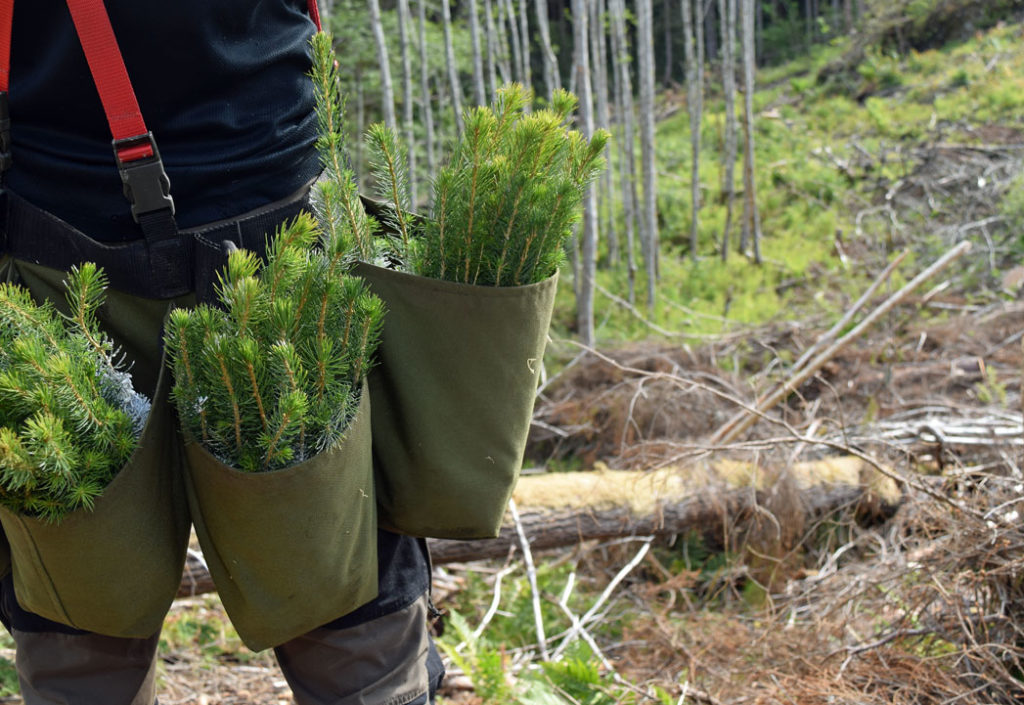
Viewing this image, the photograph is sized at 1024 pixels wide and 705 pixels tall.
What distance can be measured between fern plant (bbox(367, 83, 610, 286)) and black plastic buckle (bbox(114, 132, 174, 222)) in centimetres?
32

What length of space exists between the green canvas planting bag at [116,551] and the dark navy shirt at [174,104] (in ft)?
0.98

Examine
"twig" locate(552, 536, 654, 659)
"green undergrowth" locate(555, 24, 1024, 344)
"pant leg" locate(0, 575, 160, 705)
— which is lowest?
"green undergrowth" locate(555, 24, 1024, 344)

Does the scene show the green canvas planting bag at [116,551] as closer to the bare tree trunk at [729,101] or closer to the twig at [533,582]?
the twig at [533,582]

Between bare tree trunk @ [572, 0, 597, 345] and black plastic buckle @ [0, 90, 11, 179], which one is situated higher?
black plastic buckle @ [0, 90, 11, 179]

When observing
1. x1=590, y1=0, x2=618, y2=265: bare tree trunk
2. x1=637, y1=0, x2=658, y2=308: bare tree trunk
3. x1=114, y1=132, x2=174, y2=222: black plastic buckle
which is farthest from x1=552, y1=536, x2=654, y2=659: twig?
x1=637, y1=0, x2=658, y2=308: bare tree trunk

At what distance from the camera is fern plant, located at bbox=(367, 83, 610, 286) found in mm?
1257

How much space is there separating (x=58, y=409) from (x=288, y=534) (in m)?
0.34

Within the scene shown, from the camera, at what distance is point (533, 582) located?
3061 millimetres

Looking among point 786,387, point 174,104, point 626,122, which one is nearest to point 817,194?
point 626,122

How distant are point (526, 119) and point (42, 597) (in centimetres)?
95

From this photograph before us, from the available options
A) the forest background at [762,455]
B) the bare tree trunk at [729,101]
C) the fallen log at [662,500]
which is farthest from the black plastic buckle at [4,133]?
the bare tree trunk at [729,101]

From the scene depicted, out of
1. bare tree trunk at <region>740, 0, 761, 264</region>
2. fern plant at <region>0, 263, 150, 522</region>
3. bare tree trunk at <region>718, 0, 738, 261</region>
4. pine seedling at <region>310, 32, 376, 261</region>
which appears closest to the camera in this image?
fern plant at <region>0, 263, 150, 522</region>

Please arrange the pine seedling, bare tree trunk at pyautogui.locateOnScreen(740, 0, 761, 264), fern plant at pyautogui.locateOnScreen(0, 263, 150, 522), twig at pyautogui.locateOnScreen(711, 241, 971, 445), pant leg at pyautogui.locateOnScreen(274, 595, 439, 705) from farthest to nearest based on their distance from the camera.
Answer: bare tree trunk at pyautogui.locateOnScreen(740, 0, 761, 264) → twig at pyautogui.locateOnScreen(711, 241, 971, 445) → pant leg at pyautogui.locateOnScreen(274, 595, 439, 705) → the pine seedling → fern plant at pyautogui.locateOnScreen(0, 263, 150, 522)

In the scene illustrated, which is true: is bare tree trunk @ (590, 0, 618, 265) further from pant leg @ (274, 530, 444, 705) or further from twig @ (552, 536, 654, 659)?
pant leg @ (274, 530, 444, 705)
